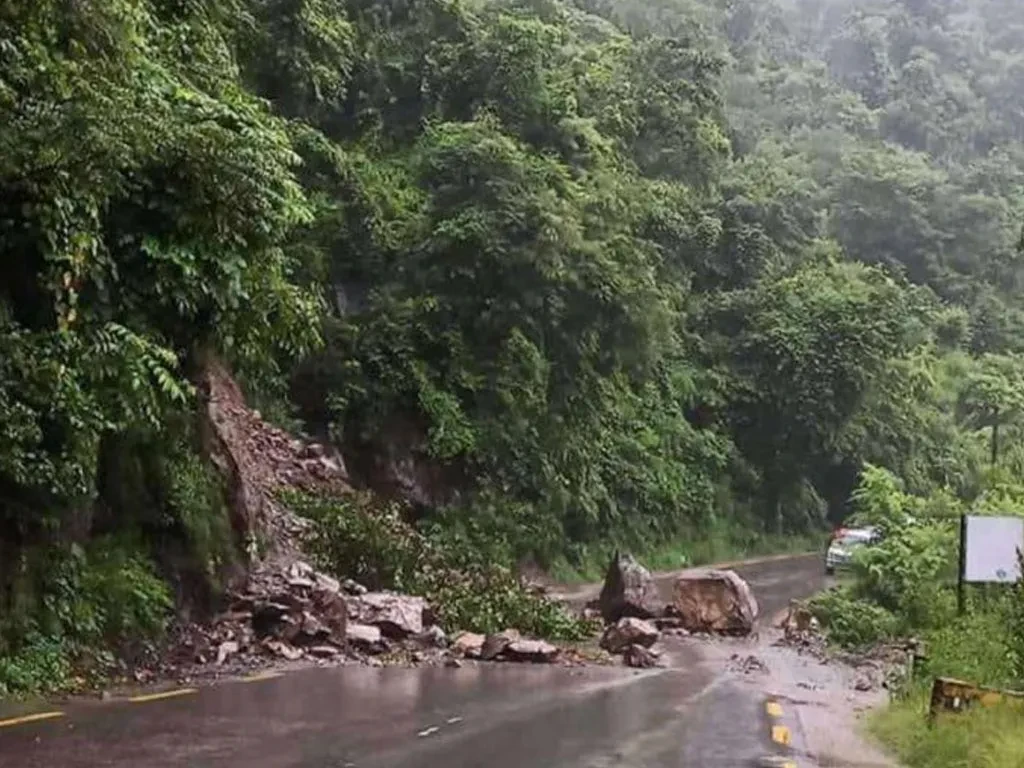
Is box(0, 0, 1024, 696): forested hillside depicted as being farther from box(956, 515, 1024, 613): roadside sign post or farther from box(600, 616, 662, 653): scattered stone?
box(956, 515, 1024, 613): roadside sign post

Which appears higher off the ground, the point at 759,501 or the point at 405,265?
the point at 405,265

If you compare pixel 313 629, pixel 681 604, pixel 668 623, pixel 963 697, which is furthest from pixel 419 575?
pixel 963 697

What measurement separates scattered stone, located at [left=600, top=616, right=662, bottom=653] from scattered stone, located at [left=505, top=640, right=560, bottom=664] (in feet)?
9.65

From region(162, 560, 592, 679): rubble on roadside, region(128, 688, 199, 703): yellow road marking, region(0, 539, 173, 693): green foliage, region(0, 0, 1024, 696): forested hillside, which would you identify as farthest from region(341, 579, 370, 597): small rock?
region(128, 688, 199, 703): yellow road marking

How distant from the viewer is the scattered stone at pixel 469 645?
73.8ft

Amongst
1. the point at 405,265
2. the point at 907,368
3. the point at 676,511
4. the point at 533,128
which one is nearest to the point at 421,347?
the point at 405,265

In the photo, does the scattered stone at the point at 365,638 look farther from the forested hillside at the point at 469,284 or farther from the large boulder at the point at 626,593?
the large boulder at the point at 626,593

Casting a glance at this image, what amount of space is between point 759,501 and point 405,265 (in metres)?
23.0

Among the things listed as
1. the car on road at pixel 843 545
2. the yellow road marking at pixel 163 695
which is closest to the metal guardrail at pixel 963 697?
the yellow road marking at pixel 163 695

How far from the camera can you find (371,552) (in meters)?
26.3

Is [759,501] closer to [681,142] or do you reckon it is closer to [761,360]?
[761,360]

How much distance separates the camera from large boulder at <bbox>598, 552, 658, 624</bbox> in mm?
30891

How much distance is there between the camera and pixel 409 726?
43.4ft

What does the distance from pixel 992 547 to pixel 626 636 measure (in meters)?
10.4
